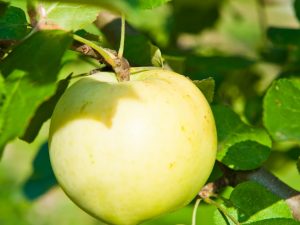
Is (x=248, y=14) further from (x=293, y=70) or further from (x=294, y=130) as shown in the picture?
(x=294, y=130)


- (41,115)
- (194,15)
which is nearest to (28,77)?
(41,115)

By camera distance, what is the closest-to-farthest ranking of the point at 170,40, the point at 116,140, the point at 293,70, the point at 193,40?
the point at 116,140 < the point at 293,70 < the point at 170,40 < the point at 193,40

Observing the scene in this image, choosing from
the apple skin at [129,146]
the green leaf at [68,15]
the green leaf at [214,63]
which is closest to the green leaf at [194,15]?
the green leaf at [214,63]

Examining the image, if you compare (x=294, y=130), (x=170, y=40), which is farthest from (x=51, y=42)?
(x=170, y=40)

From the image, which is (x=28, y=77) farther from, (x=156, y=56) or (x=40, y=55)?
(x=156, y=56)

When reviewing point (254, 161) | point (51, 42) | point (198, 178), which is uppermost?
point (51, 42)

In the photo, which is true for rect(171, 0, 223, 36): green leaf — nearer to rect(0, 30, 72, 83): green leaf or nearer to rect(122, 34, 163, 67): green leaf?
rect(122, 34, 163, 67): green leaf
